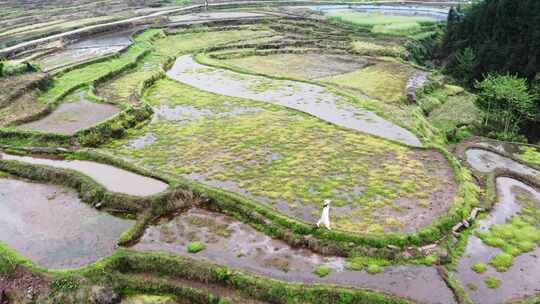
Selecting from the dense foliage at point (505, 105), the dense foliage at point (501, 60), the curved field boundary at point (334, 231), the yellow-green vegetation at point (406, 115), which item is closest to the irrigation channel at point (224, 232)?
the curved field boundary at point (334, 231)

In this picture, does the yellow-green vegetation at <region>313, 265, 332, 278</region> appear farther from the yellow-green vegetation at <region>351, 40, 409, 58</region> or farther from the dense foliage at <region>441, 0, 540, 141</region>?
the yellow-green vegetation at <region>351, 40, 409, 58</region>

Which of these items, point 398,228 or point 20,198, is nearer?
point 398,228

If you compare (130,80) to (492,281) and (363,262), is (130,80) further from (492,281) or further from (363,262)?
(492,281)

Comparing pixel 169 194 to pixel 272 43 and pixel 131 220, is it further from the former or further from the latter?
pixel 272 43

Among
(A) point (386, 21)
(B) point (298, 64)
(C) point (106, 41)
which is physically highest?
(A) point (386, 21)

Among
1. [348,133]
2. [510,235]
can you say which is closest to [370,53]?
[348,133]

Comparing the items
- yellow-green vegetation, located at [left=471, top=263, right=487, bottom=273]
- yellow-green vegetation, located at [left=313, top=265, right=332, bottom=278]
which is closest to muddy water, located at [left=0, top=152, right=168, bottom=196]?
yellow-green vegetation, located at [left=313, top=265, right=332, bottom=278]

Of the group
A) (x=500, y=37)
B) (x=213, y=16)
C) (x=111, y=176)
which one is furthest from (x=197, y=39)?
(x=111, y=176)
